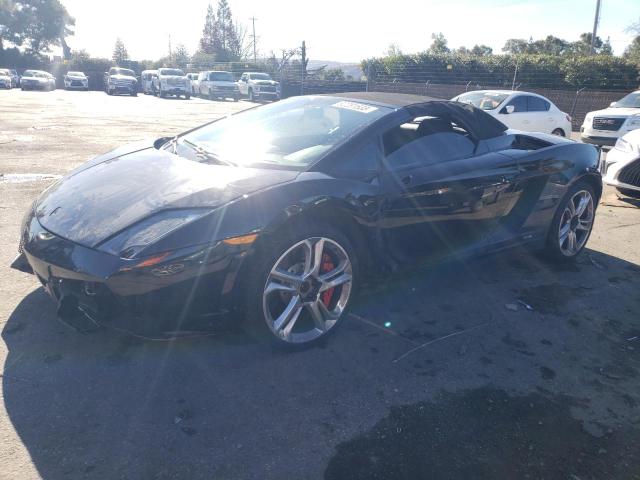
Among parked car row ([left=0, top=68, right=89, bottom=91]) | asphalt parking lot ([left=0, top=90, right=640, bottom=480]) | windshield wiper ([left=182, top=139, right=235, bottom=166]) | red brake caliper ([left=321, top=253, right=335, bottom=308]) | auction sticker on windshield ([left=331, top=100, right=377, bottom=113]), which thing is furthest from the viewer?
parked car row ([left=0, top=68, right=89, bottom=91])

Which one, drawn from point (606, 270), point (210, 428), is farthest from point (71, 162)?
point (606, 270)

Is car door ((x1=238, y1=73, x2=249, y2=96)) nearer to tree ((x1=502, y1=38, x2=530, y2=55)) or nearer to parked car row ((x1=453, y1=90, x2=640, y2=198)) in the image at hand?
parked car row ((x1=453, y1=90, x2=640, y2=198))

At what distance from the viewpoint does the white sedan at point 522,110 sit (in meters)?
11.8

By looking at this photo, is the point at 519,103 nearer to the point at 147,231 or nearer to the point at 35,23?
the point at 147,231

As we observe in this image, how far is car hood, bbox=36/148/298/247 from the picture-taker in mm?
2721

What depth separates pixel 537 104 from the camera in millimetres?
12352

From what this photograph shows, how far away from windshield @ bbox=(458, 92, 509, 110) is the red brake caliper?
10.0 m

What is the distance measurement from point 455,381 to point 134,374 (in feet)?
5.63

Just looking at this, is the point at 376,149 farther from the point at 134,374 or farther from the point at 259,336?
the point at 134,374

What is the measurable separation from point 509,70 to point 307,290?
78.0ft

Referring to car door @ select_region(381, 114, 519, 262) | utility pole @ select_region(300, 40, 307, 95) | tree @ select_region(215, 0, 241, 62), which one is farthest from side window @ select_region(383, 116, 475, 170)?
tree @ select_region(215, 0, 241, 62)

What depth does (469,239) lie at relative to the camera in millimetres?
3803

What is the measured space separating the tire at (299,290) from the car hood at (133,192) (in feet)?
1.14

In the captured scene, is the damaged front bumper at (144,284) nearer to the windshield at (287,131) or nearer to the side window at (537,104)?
the windshield at (287,131)
